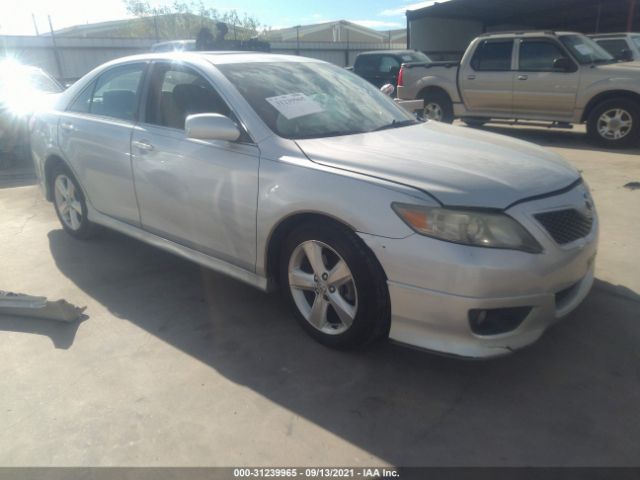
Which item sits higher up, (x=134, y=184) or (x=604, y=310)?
(x=134, y=184)

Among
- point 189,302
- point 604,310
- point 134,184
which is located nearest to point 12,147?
point 134,184

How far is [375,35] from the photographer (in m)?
49.2

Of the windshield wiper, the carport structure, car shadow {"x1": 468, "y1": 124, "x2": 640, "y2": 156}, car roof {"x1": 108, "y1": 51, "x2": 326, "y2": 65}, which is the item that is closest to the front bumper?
the windshield wiper

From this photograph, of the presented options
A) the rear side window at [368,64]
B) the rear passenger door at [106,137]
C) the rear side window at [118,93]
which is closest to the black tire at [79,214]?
the rear passenger door at [106,137]

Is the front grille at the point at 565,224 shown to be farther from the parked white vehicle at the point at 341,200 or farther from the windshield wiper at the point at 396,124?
the windshield wiper at the point at 396,124

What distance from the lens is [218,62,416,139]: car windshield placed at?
309cm

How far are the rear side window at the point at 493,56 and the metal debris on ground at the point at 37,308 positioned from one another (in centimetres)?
832

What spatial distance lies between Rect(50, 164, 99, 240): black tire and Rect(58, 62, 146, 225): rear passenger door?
161 millimetres

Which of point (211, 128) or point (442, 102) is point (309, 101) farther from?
point (442, 102)

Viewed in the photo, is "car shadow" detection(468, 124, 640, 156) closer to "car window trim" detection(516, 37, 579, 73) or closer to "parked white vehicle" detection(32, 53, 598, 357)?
"car window trim" detection(516, 37, 579, 73)

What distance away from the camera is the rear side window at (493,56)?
30.3ft

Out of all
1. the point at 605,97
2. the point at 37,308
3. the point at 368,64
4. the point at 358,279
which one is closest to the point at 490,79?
the point at 605,97

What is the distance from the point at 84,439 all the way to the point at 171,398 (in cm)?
42

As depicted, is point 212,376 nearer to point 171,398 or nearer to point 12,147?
point 171,398
